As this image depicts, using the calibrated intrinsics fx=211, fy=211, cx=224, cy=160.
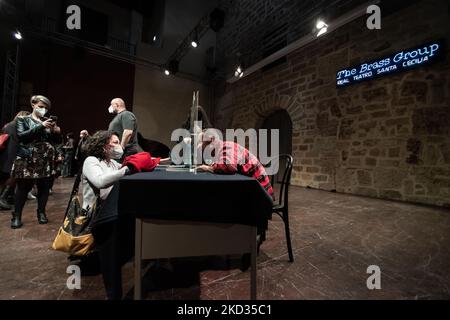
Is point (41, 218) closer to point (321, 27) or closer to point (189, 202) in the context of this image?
point (189, 202)

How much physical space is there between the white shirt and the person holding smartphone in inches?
51.3

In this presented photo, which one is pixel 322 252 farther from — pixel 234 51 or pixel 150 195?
pixel 234 51

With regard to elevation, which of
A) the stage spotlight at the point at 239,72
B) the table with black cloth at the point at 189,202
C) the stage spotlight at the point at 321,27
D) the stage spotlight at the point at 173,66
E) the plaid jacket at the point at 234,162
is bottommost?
the table with black cloth at the point at 189,202

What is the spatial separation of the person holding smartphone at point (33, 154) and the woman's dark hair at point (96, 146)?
124cm

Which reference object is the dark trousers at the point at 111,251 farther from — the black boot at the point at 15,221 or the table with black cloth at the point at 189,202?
the black boot at the point at 15,221

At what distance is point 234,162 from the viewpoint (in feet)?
4.22

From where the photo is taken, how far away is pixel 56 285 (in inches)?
52.1

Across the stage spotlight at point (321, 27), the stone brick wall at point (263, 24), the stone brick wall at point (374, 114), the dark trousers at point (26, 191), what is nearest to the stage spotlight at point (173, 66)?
the stone brick wall at point (263, 24)

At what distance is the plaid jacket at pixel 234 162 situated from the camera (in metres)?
1.26

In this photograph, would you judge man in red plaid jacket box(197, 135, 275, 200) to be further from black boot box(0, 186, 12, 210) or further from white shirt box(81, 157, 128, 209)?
black boot box(0, 186, 12, 210)

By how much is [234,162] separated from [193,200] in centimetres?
40

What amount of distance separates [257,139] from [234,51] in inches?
141

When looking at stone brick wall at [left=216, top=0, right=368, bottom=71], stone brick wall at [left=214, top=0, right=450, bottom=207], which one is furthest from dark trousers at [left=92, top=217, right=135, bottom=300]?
stone brick wall at [left=216, top=0, right=368, bottom=71]

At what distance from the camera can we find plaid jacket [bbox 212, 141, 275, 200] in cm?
126
